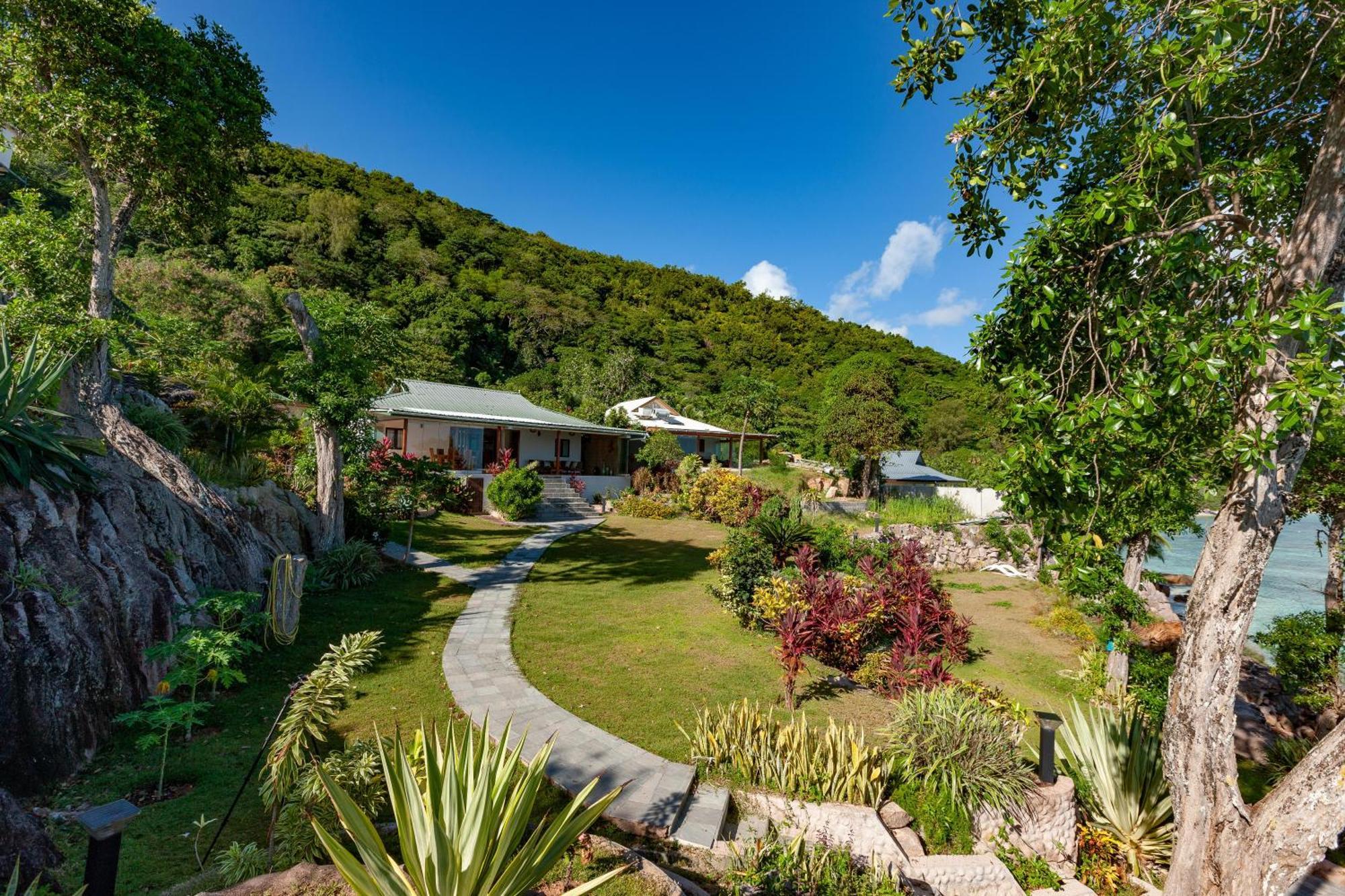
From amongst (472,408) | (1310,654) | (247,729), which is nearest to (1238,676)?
(1310,654)

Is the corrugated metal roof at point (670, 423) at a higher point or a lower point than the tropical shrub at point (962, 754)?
higher

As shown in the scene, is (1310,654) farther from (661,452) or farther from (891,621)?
(661,452)

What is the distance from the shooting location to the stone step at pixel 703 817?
13.7 ft

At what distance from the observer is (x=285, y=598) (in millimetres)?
7410

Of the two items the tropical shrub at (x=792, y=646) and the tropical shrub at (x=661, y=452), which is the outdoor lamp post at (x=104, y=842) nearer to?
the tropical shrub at (x=792, y=646)

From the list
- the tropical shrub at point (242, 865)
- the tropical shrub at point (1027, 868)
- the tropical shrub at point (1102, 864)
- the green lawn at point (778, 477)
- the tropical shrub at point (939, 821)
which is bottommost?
the tropical shrub at point (1102, 864)

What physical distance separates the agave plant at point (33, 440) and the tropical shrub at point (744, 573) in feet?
29.3

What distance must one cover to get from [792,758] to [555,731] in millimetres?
2422

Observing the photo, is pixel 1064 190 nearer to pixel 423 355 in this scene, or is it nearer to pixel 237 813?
pixel 237 813

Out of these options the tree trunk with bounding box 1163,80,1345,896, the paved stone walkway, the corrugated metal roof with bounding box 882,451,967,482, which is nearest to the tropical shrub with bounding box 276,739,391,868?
the paved stone walkway

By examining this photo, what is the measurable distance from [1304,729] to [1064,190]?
1070 centimetres

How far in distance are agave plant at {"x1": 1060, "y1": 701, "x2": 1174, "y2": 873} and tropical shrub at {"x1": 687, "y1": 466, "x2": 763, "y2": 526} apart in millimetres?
14028

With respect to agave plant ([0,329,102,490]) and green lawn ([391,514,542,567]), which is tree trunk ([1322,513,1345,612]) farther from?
agave plant ([0,329,102,490])

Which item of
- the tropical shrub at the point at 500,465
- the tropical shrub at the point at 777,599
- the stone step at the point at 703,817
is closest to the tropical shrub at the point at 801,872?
the stone step at the point at 703,817
